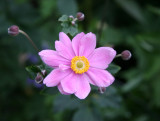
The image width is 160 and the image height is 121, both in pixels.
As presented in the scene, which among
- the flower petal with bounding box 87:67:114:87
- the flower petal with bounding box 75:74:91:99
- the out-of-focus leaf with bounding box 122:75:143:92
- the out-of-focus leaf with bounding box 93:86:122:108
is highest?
the flower petal with bounding box 87:67:114:87

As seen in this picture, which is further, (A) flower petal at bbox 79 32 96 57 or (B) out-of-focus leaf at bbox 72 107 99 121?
(B) out-of-focus leaf at bbox 72 107 99 121

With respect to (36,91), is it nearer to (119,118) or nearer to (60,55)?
(119,118)

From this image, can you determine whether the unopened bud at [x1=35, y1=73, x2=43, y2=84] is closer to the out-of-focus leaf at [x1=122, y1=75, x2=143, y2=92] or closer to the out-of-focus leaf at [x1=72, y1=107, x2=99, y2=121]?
the out-of-focus leaf at [x1=72, y1=107, x2=99, y2=121]

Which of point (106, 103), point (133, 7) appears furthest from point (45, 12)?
point (106, 103)

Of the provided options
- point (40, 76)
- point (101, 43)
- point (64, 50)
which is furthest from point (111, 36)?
point (40, 76)

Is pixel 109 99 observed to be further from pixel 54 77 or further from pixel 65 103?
pixel 54 77

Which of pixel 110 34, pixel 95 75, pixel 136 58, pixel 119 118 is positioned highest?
pixel 95 75

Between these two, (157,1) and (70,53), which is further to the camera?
(157,1)

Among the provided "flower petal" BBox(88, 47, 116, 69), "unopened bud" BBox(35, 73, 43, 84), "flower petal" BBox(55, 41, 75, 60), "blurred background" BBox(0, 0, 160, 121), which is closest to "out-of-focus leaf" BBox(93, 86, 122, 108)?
"blurred background" BBox(0, 0, 160, 121)
